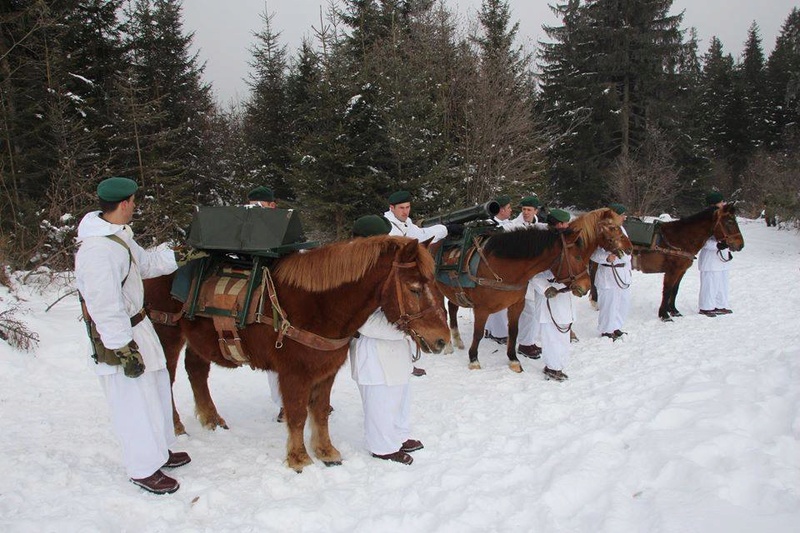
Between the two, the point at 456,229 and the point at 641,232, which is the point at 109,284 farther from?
the point at 641,232

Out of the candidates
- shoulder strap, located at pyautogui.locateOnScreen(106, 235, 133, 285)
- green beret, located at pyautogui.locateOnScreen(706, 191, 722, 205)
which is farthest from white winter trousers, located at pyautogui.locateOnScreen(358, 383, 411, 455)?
green beret, located at pyautogui.locateOnScreen(706, 191, 722, 205)

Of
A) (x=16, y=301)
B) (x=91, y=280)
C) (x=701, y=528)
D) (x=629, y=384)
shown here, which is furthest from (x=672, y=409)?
(x=16, y=301)

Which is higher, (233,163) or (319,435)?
(233,163)

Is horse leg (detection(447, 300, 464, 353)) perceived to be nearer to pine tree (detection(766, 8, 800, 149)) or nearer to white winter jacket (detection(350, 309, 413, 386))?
white winter jacket (detection(350, 309, 413, 386))

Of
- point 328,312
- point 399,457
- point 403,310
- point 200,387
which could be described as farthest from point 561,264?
point 200,387

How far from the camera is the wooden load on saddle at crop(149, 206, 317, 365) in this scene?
3.53 metres

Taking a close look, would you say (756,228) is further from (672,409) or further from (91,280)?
(91,280)

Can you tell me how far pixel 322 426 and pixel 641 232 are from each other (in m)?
7.35

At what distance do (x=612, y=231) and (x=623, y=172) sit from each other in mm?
18762

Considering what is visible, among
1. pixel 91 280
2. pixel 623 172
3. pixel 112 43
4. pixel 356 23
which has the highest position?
pixel 356 23

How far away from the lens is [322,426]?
12.3 feet

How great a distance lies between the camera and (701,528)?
2.42 metres

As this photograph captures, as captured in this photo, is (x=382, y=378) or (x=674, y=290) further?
(x=674, y=290)

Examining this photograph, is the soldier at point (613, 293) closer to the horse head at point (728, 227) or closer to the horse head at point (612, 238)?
the horse head at point (612, 238)
